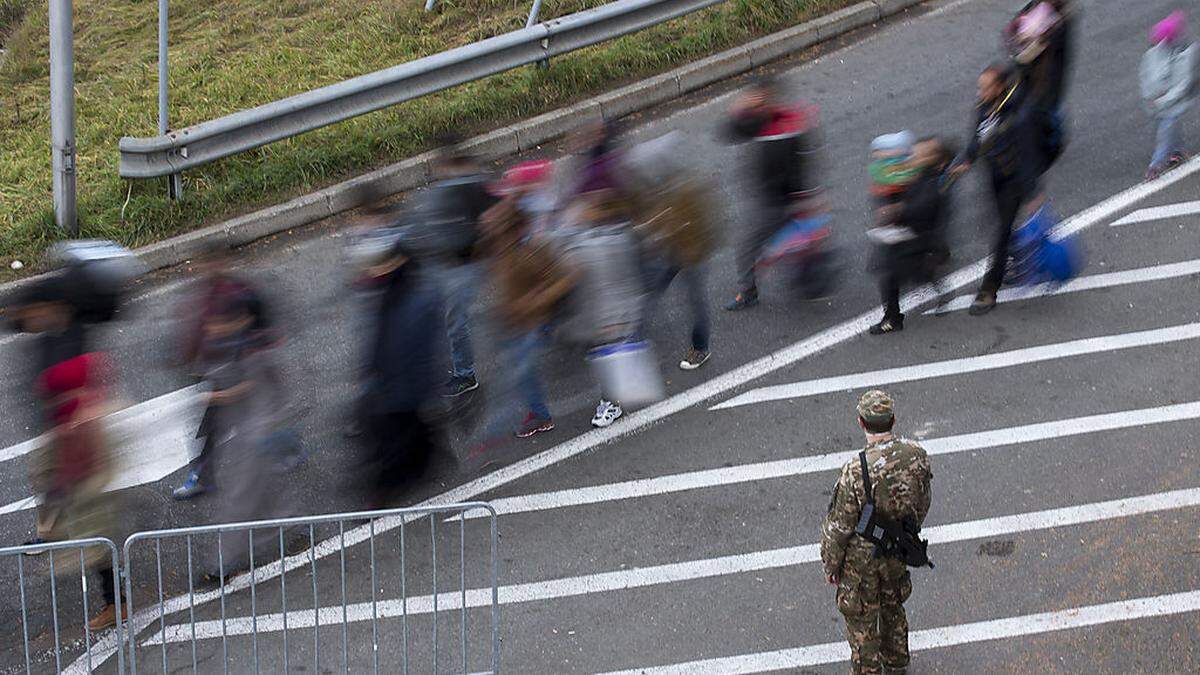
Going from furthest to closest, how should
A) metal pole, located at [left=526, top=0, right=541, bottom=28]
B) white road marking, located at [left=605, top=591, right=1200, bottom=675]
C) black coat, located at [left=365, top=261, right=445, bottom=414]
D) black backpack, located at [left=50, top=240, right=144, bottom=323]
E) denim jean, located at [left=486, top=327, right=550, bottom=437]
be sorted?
metal pole, located at [left=526, top=0, right=541, bottom=28]
denim jean, located at [left=486, top=327, right=550, bottom=437]
black coat, located at [left=365, top=261, right=445, bottom=414]
black backpack, located at [left=50, top=240, right=144, bottom=323]
white road marking, located at [left=605, top=591, right=1200, bottom=675]

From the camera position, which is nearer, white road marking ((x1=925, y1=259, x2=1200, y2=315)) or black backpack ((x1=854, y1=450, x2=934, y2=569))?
black backpack ((x1=854, y1=450, x2=934, y2=569))

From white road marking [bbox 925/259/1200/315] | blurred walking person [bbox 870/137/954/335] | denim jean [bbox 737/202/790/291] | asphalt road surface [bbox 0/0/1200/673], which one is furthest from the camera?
white road marking [bbox 925/259/1200/315]

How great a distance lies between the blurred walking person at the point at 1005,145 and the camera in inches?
365

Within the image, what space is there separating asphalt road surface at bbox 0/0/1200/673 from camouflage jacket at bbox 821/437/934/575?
0.86 m

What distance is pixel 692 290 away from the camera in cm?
905

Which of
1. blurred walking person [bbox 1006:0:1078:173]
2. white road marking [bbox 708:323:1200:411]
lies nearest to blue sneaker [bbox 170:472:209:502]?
white road marking [bbox 708:323:1200:411]

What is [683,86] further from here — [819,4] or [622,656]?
[622,656]

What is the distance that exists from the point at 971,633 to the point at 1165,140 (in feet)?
17.5

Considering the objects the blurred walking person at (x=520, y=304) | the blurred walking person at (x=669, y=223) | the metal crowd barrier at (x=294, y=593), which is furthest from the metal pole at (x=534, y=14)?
the metal crowd barrier at (x=294, y=593)

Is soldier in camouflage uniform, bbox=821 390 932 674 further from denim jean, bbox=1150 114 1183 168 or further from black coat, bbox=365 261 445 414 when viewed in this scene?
denim jean, bbox=1150 114 1183 168

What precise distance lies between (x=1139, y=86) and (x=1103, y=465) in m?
5.17

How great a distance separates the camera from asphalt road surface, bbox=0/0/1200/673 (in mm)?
7160

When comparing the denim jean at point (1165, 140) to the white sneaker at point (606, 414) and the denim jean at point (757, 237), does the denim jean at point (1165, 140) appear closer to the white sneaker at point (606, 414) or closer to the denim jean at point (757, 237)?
the denim jean at point (757, 237)

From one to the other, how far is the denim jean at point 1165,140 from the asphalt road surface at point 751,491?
0.46 feet
